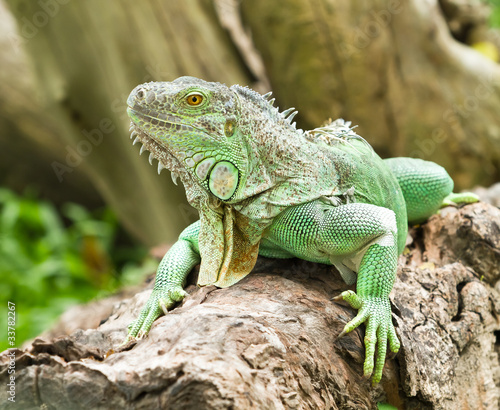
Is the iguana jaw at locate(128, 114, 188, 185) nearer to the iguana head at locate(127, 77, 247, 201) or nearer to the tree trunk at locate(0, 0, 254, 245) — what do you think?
the iguana head at locate(127, 77, 247, 201)

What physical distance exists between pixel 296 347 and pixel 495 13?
10.8 metres

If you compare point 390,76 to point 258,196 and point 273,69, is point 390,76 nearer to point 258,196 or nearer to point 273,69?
point 273,69

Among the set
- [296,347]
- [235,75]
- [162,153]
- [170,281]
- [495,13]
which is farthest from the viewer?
[495,13]

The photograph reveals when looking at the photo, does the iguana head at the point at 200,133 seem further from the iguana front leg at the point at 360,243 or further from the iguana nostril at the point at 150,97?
the iguana front leg at the point at 360,243

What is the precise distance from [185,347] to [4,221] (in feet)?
33.0

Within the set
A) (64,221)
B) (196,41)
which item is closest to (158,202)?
(196,41)

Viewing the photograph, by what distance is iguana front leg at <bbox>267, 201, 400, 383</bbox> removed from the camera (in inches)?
150

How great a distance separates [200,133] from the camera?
3.71 m

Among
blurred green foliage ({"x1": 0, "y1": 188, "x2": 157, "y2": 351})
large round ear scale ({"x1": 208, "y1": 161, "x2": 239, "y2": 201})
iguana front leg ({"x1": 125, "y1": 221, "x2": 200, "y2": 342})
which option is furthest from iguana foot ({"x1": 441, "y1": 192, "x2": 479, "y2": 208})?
blurred green foliage ({"x1": 0, "y1": 188, "x2": 157, "y2": 351})

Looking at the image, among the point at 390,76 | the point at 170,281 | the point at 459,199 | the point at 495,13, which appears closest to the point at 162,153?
the point at 170,281

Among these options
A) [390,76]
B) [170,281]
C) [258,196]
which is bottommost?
[170,281]

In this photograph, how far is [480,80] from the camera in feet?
32.0

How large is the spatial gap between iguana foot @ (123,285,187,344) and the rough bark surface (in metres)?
0.18

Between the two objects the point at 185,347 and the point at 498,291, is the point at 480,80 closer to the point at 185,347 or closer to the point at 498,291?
the point at 498,291
